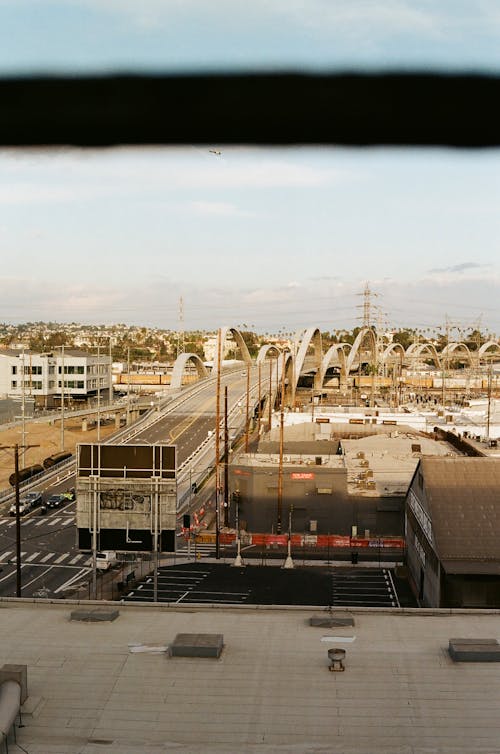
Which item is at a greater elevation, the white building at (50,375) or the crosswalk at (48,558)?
the white building at (50,375)

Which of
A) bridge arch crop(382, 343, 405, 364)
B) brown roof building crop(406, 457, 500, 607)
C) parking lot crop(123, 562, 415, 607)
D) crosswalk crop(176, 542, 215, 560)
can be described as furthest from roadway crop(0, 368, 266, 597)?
bridge arch crop(382, 343, 405, 364)

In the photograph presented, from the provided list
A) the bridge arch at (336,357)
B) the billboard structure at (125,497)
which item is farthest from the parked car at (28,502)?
the bridge arch at (336,357)

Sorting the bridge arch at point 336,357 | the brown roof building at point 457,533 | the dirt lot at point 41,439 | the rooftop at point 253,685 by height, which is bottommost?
the dirt lot at point 41,439

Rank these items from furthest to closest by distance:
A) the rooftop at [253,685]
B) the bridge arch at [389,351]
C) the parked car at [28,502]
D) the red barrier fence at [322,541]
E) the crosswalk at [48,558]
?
the bridge arch at [389,351], the parked car at [28,502], the red barrier fence at [322,541], the crosswalk at [48,558], the rooftop at [253,685]

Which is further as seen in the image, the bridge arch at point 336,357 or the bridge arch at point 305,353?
the bridge arch at point 336,357

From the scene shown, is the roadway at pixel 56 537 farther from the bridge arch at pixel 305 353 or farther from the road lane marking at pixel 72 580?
the bridge arch at pixel 305 353

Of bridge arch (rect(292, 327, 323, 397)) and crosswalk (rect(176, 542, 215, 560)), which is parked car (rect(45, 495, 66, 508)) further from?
bridge arch (rect(292, 327, 323, 397))

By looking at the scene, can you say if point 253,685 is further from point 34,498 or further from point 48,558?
point 34,498
